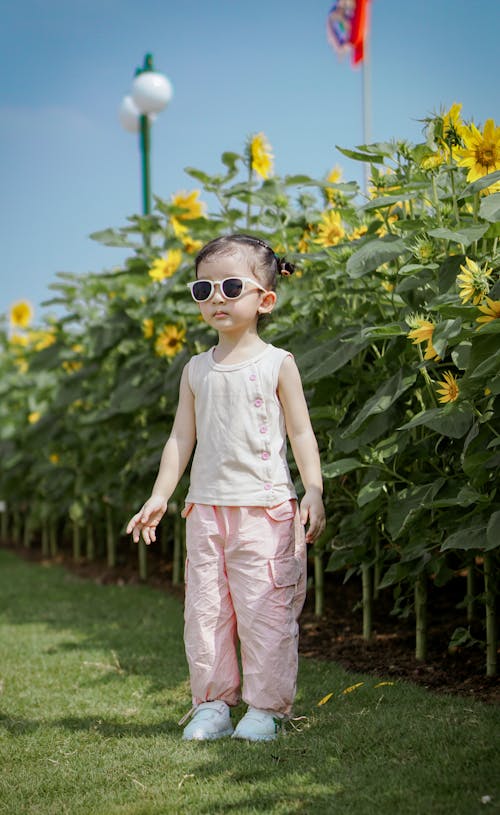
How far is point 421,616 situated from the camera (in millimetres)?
3072

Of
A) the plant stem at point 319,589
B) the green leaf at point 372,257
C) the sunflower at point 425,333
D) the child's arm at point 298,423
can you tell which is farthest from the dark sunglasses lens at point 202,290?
the plant stem at point 319,589

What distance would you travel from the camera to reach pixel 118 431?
504 cm

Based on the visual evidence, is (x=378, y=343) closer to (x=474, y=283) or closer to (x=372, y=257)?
(x=372, y=257)

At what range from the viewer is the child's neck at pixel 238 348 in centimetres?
253

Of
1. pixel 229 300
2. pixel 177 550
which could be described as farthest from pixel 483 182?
pixel 177 550

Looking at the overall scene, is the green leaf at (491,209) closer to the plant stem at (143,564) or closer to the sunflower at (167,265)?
the sunflower at (167,265)

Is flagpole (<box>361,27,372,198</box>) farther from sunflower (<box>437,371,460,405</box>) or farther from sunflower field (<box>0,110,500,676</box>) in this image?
sunflower (<box>437,371,460,405</box>)

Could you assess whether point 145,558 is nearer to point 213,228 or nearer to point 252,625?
point 213,228

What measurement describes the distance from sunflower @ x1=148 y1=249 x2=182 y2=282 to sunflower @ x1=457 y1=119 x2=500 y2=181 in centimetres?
189

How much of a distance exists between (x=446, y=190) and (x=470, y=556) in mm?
1017

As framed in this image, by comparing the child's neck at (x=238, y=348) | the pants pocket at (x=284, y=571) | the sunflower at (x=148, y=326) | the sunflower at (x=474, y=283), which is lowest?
the pants pocket at (x=284, y=571)

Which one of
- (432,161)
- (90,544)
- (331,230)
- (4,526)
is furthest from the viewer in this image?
(4,526)

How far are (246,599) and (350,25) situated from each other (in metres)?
9.27

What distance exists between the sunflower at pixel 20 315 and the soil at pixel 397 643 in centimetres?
389
